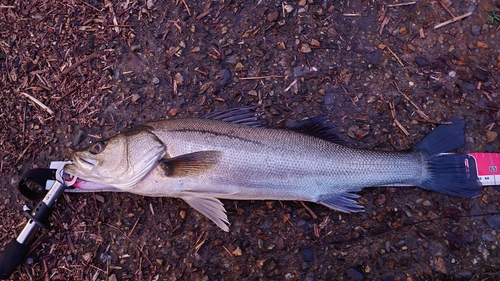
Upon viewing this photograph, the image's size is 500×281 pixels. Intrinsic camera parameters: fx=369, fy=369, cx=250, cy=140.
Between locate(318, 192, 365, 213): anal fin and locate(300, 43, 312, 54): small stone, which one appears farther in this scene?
locate(300, 43, 312, 54): small stone

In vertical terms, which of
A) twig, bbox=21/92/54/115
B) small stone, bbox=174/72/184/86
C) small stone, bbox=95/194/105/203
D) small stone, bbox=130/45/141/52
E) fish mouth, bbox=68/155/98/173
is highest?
small stone, bbox=130/45/141/52

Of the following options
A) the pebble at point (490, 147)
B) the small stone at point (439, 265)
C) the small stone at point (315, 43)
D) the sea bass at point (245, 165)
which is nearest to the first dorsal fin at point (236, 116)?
the sea bass at point (245, 165)

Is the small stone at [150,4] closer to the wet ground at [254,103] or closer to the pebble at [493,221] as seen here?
the wet ground at [254,103]

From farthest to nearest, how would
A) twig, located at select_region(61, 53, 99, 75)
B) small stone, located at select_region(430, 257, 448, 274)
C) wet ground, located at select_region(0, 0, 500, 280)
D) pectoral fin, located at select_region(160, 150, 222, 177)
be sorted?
twig, located at select_region(61, 53, 99, 75)
wet ground, located at select_region(0, 0, 500, 280)
small stone, located at select_region(430, 257, 448, 274)
pectoral fin, located at select_region(160, 150, 222, 177)

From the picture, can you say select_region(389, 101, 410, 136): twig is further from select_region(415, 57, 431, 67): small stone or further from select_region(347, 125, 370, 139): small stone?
select_region(415, 57, 431, 67): small stone

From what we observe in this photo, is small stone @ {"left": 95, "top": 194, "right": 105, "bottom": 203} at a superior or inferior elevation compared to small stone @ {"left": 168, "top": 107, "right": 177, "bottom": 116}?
inferior

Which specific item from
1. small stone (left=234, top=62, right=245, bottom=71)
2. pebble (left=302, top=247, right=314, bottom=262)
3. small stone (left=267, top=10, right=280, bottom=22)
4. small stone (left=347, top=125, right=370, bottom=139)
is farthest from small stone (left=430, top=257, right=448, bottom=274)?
small stone (left=267, top=10, right=280, bottom=22)

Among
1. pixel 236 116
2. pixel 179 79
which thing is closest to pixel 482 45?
pixel 236 116
